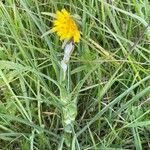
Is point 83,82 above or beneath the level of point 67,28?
beneath

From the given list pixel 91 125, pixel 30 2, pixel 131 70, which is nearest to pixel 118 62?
pixel 131 70

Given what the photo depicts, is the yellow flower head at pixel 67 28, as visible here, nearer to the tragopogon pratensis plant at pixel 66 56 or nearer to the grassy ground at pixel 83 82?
the tragopogon pratensis plant at pixel 66 56

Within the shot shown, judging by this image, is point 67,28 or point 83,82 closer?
point 67,28

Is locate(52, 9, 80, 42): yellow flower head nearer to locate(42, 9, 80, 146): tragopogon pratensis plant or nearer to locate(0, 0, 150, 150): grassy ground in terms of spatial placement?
locate(42, 9, 80, 146): tragopogon pratensis plant

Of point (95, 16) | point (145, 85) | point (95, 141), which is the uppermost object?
point (95, 16)

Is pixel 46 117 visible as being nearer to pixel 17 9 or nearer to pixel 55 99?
pixel 55 99

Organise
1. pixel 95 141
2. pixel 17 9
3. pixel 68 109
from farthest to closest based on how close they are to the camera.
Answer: pixel 17 9 < pixel 95 141 < pixel 68 109

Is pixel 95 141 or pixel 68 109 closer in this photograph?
pixel 68 109

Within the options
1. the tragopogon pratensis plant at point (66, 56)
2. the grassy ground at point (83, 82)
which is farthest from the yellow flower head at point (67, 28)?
the grassy ground at point (83, 82)

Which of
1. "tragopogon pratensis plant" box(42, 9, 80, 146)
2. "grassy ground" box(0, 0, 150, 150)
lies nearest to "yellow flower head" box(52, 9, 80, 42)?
"tragopogon pratensis plant" box(42, 9, 80, 146)
